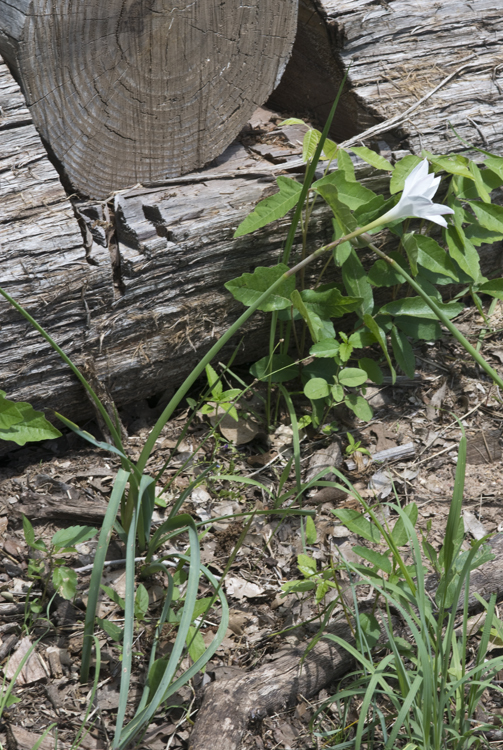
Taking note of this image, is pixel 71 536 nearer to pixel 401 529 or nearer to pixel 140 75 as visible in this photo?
pixel 401 529

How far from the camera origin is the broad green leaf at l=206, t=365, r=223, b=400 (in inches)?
71.8

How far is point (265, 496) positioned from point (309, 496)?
0.49ft

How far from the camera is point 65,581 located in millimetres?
1465

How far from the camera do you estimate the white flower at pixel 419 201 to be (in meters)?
1.29

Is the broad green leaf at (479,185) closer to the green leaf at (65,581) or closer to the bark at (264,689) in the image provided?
the bark at (264,689)

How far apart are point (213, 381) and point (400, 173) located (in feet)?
2.75

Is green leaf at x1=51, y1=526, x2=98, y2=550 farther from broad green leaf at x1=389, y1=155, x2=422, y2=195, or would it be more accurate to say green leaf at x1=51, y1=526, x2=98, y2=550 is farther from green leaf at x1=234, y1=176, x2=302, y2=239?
broad green leaf at x1=389, y1=155, x2=422, y2=195

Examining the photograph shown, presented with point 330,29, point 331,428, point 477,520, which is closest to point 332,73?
point 330,29

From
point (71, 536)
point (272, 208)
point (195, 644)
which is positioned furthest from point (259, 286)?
point (195, 644)

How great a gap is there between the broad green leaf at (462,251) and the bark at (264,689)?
1.00 meters

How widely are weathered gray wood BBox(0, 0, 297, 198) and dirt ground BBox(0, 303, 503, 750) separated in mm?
896

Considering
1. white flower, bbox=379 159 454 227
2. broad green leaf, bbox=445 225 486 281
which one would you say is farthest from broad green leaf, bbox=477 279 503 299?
white flower, bbox=379 159 454 227

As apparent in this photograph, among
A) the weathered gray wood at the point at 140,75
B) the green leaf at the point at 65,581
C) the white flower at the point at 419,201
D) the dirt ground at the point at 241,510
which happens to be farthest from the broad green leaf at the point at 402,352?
the green leaf at the point at 65,581

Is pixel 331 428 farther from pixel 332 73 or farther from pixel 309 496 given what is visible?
pixel 332 73
